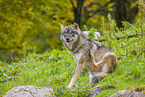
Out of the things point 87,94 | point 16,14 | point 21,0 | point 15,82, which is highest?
point 21,0

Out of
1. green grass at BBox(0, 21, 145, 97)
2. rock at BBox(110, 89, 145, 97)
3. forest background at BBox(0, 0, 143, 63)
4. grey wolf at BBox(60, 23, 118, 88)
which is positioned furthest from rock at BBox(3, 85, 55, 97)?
forest background at BBox(0, 0, 143, 63)

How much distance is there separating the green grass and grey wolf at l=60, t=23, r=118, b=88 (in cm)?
29

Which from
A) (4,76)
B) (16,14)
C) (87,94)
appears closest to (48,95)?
(87,94)

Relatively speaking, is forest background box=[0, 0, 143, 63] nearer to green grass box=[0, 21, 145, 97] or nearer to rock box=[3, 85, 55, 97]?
green grass box=[0, 21, 145, 97]

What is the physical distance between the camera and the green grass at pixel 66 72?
19.2 feet

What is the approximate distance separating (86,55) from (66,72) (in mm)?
1627

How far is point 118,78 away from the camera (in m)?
6.68

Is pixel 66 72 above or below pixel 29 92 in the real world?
below

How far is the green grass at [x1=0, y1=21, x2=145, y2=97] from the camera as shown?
231 inches

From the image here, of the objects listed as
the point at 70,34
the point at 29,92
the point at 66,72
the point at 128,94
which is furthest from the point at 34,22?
the point at 128,94

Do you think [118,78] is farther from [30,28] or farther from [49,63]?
[30,28]

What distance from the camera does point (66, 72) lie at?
335 inches

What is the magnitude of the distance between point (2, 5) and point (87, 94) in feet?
47.3

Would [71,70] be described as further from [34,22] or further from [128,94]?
[34,22]
